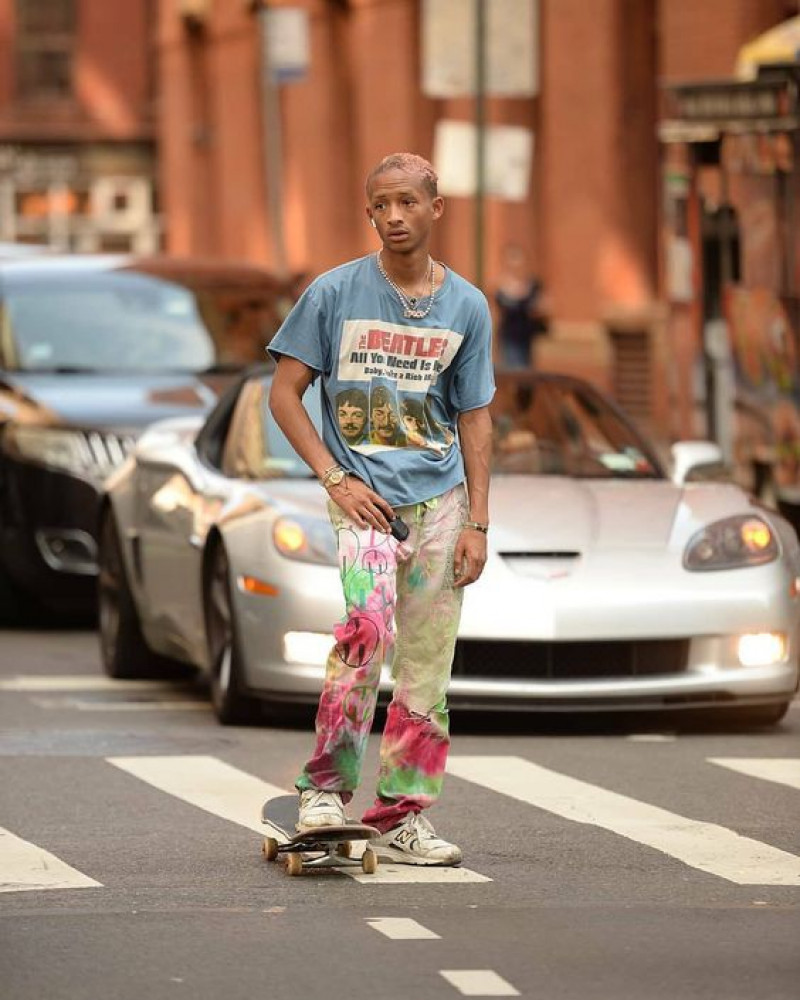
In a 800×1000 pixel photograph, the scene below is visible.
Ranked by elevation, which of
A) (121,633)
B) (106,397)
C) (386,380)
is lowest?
(121,633)

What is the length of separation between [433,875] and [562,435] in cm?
481

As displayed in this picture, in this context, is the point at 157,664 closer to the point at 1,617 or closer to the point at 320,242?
the point at 1,617

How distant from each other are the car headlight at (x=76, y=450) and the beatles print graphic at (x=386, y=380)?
7.60m

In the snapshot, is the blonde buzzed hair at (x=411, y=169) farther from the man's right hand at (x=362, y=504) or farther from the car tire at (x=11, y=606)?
the car tire at (x=11, y=606)

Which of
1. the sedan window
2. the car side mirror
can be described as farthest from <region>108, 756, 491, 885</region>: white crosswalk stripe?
the car side mirror

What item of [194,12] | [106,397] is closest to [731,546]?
[106,397]

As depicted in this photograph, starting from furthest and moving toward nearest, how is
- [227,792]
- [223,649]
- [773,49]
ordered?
[773,49] → [223,649] → [227,792]

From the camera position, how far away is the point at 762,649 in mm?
11047

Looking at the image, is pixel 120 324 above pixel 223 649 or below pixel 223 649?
above

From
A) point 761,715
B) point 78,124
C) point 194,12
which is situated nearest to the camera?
point 761,715

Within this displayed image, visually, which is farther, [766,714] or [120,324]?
[120,324]

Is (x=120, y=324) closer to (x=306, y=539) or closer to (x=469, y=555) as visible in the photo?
(x=306, y=539)

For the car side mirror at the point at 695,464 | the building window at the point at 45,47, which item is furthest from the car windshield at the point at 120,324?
the building window at the point at 45,47

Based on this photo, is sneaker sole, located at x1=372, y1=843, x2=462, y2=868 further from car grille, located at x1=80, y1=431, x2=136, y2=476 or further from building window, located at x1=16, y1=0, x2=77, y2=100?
building window, located at x1=16, y1=0, x2=77, y2=100
